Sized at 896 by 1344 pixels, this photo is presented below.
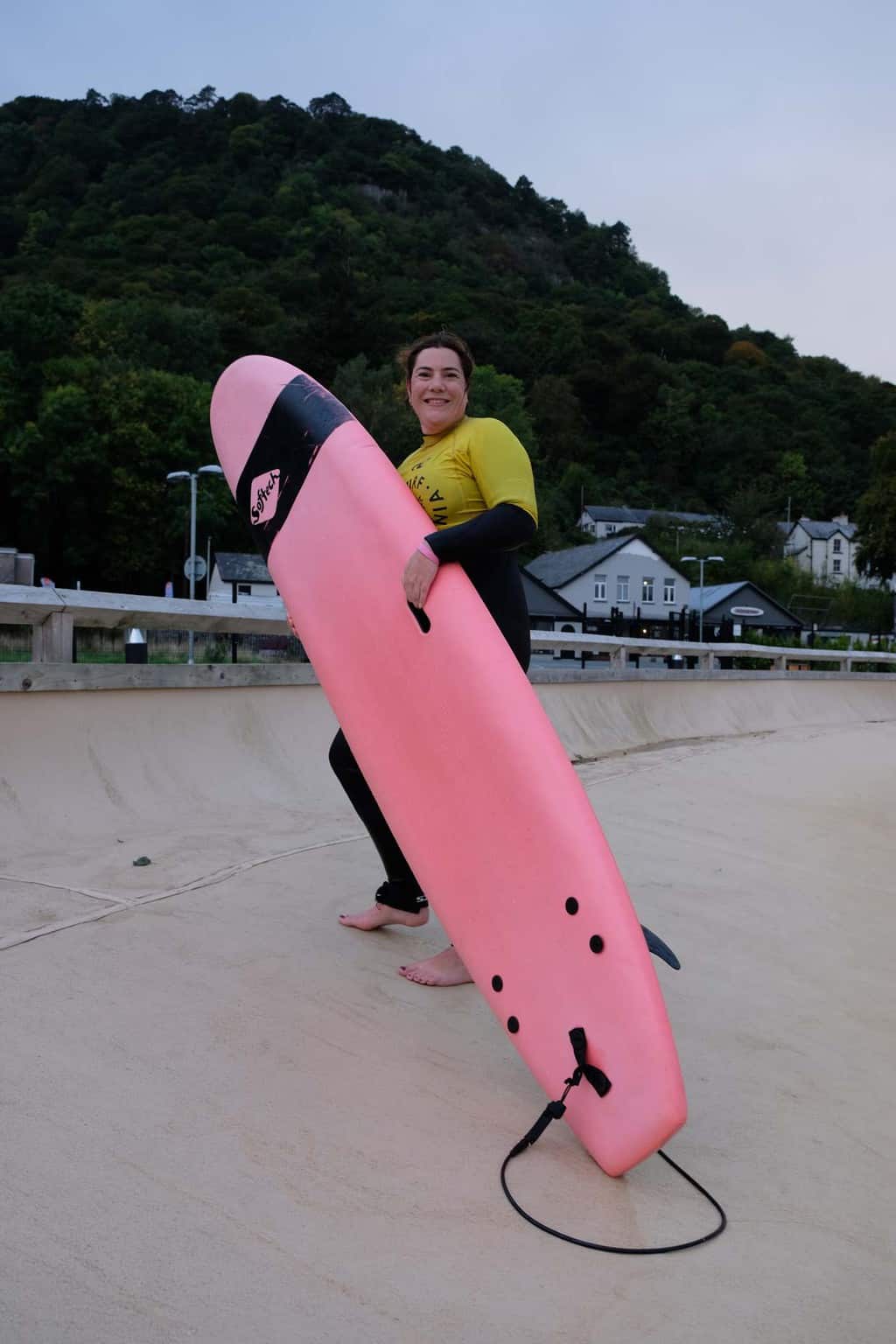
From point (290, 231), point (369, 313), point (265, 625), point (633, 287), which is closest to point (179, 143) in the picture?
point (290, 231)

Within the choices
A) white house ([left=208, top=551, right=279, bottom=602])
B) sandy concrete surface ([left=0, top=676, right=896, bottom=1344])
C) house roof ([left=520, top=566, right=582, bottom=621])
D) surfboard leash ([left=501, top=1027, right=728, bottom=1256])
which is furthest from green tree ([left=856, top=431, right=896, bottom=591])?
surfboard leash ([left=501, top=1027, right=728, bottom=1256])

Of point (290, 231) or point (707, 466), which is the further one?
point (707, 466)

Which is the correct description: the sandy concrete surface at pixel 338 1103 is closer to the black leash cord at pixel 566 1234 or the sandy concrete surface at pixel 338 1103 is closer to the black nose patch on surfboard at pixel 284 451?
the black leash cord at pixel 566 1234

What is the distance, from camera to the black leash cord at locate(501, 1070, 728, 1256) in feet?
5.86

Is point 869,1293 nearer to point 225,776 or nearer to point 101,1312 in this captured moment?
point 101,1312

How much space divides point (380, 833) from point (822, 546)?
103510mm

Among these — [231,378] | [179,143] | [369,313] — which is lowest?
[231,378]

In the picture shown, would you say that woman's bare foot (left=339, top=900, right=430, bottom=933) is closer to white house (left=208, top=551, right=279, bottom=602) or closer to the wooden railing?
the wooden railing

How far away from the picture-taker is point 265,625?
5.92 meters

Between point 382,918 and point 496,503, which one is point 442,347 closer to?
point 496,503

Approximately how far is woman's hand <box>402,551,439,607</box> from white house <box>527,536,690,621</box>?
57.7 m

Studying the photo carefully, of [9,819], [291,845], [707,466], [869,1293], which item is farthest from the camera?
[707,466]

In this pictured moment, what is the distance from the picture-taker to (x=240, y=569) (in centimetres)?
4938

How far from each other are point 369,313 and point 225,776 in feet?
283
